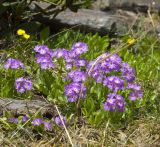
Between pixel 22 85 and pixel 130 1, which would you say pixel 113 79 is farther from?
pixel 130 1

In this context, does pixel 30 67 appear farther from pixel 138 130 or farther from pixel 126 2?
pixel 126 2

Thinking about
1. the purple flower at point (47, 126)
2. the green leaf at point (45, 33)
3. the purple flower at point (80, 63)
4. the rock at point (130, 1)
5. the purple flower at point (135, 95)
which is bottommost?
the rock at point (130, 1)

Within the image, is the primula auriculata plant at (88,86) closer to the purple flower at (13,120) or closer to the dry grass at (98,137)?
the dry grass at (98,137)

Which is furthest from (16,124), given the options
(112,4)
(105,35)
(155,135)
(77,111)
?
(112,4)

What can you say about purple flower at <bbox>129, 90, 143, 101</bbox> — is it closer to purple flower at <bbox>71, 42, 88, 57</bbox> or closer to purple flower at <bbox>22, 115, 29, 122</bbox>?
purple flower at <bbox>71, 42, 88, 57</bbox>

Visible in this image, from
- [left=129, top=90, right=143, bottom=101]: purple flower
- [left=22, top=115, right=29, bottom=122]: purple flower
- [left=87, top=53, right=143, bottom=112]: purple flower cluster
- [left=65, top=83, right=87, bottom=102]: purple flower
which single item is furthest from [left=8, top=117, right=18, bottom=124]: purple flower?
[left=129, top=90, right=143, bottom=101]: purple flower

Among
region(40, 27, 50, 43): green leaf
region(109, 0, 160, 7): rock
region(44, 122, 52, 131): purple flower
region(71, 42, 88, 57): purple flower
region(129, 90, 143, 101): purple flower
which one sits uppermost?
region(71, 42, 88, 57): purple flower

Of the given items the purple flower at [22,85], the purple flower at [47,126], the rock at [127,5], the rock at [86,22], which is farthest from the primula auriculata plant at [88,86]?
the rock at [127,5]

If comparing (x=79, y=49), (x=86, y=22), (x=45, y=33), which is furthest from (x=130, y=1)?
(x=79, y=49)
